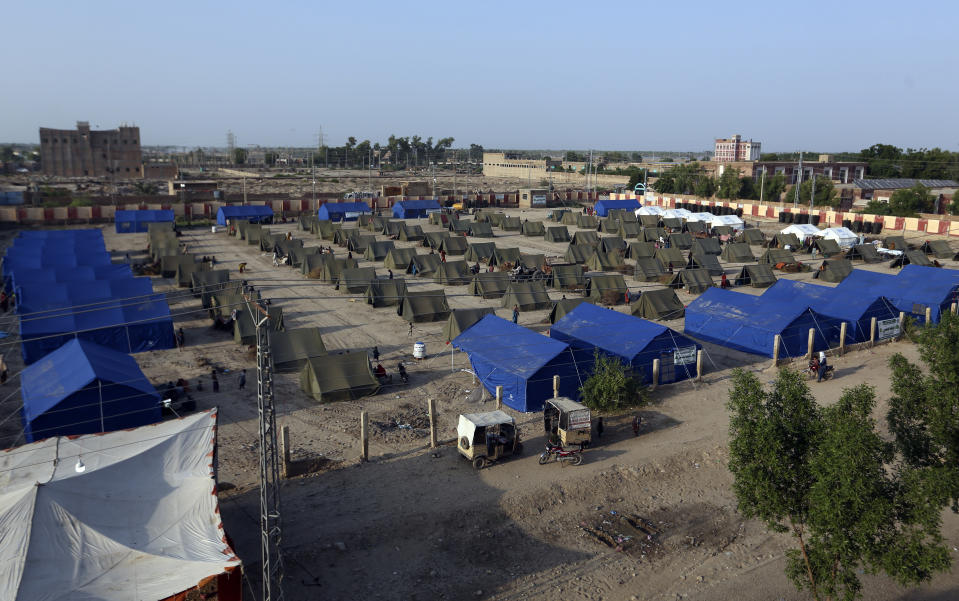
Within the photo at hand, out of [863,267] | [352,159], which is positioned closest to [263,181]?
[352,159]

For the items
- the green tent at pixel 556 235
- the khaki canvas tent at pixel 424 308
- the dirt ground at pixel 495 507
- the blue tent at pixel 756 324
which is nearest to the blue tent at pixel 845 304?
the blue tent at pixel 756 324

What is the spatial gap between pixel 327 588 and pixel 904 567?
8.17 m

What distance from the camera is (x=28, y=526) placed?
32.7 ft

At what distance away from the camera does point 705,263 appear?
126ft

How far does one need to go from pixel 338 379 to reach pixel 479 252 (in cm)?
2261

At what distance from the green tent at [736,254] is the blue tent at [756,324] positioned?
1739cm

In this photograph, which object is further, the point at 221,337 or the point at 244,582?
the point at 221,337

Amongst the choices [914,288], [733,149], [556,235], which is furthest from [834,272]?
[733,149]

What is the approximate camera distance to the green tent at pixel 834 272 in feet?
120

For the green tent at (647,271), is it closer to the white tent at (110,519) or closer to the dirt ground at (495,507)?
the dirt ground at (495,507)

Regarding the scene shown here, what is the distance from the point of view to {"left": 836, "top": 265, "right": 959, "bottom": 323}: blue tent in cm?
2725

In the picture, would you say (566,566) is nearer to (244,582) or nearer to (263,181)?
(244,582)

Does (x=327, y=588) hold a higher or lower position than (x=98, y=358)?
lower

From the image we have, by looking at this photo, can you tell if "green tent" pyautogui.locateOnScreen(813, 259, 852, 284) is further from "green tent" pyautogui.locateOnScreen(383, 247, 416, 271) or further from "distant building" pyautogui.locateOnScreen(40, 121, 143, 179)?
"distant building" pyautogui.locateOnScreen(40, 121, 143, 179)
